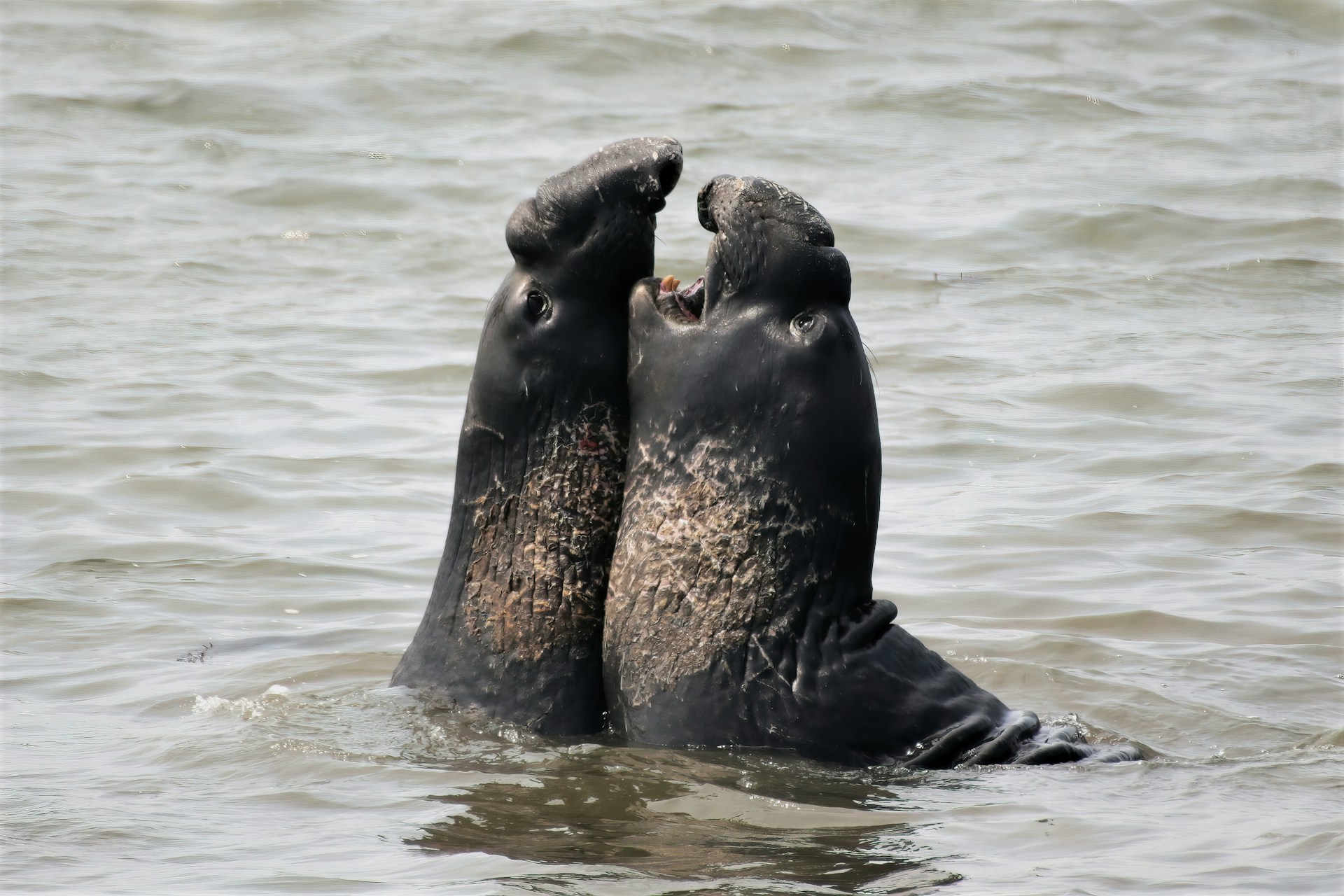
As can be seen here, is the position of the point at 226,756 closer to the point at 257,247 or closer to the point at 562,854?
the point at 562,854

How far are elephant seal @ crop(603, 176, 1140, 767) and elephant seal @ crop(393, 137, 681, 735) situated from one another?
0.45 feet

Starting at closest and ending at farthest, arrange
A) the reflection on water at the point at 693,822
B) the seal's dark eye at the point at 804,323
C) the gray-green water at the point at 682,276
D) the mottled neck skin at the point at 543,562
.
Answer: the reflection on water at the point at 693,822
the gray-green water at the point at 682,276
the seal's dark eye at the point at 804,323
the mottled neck skin at the point at 543,562

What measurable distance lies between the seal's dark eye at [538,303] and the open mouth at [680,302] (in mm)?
293

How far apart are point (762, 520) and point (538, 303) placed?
828mm

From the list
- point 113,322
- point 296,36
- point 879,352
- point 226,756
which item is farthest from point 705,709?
point 296,36

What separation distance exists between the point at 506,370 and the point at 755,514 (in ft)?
2.55

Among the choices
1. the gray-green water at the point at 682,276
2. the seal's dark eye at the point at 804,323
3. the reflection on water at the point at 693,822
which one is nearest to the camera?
the reflection on water at the point at 693,822

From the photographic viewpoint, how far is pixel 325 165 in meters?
15.9

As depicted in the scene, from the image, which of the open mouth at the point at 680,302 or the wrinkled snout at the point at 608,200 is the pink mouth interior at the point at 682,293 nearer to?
the open mouth at the point at 680,302

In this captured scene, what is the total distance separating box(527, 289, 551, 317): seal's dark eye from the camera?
476 cm

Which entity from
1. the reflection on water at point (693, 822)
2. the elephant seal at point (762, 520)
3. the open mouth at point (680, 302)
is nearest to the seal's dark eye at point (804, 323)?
the elephant seal at point (762, 520)

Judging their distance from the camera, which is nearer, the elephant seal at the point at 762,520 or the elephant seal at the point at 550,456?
the elephant seal at the point at 762,520

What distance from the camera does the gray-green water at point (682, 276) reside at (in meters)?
4.42

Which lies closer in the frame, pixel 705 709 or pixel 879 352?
pixel 705 709
